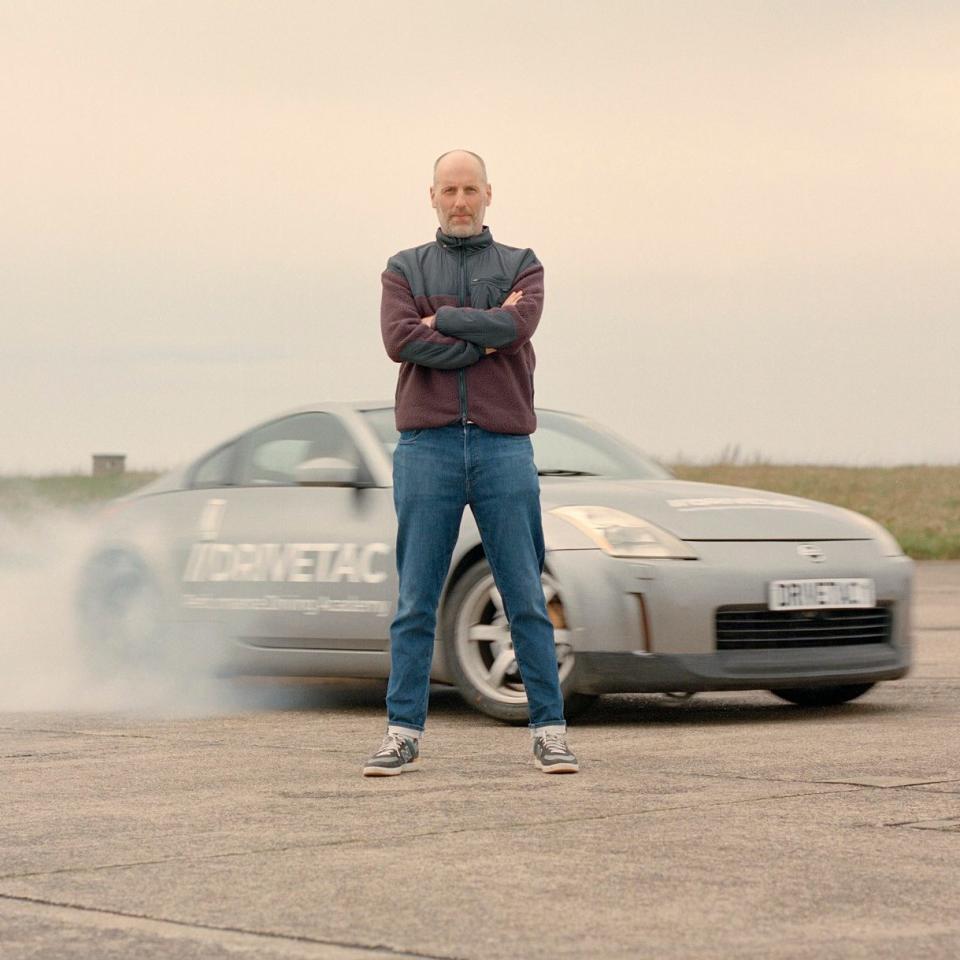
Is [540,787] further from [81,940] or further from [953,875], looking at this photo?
[81,940]

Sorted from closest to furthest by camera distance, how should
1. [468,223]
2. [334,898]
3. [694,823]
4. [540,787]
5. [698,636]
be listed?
1. [334,898]
2. [694,823]
3. [540,787]
4. [468,223]
5. [698,636]

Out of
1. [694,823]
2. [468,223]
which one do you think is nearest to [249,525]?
[468,223]

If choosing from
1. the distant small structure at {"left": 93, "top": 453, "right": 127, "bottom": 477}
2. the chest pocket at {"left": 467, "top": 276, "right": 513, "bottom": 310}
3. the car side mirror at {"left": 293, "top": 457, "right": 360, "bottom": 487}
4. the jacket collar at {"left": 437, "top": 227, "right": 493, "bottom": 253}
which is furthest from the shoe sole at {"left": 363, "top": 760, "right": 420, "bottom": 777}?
the distant small structure at {"left": 93, "top": 453, "right": 127, "bottom": 477}

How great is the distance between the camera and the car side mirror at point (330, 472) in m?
8.69

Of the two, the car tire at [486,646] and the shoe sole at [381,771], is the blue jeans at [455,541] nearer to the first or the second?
the shoe sole at [381,771]

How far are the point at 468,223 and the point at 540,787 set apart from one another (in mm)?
1800

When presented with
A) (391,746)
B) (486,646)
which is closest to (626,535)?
(486,646)

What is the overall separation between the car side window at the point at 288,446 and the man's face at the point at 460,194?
251 cm

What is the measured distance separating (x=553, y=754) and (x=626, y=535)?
5.44ft

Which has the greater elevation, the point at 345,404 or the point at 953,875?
the point at 345,404

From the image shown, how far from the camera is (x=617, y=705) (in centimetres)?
894

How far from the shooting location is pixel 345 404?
30.1 feet

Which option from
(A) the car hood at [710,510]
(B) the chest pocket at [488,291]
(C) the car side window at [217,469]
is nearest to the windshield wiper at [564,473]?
(A) the car hood at [710,510]

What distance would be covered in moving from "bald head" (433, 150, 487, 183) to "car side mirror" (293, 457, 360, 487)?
2.36m
